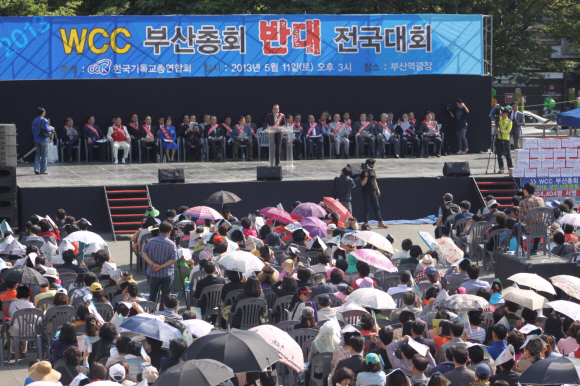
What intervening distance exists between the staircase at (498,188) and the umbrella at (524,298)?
35.7 feet

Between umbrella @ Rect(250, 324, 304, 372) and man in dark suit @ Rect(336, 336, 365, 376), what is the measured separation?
39 cm

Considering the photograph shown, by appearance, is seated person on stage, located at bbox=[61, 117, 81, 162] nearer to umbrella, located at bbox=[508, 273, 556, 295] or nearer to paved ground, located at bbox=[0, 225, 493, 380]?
paved ground, located at bbox=[0, 225, 493, 380]

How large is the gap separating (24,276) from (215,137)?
14.2 m

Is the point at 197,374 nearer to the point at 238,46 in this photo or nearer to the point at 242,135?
the point at 242,135

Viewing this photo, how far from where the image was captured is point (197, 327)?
795 centimetres

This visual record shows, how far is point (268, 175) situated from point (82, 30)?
771 centimetres

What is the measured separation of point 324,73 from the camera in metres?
24.7

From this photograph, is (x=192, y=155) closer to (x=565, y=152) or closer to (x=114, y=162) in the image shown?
(x=114, y=162)

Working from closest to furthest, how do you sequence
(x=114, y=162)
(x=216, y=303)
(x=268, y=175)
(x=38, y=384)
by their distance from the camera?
1. (x=38, y=384)
2. (x=216, y=303)
3. (x=268, y=175)
4. (x=114, y=162)

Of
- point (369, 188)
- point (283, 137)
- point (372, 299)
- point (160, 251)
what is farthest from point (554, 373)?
point (283, 137)

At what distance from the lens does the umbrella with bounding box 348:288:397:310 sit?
8.78m

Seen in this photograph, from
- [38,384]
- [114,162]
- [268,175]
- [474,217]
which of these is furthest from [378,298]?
[114,162]

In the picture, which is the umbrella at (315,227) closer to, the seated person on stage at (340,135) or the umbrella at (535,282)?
the umbrella at (535,282)

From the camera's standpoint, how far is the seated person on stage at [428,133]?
24.6 m
